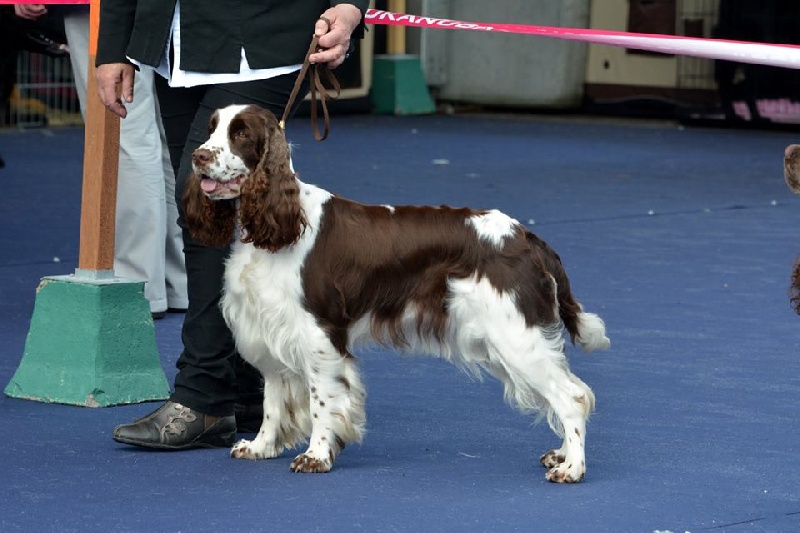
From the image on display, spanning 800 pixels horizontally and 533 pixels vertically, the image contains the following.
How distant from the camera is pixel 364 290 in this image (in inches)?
164

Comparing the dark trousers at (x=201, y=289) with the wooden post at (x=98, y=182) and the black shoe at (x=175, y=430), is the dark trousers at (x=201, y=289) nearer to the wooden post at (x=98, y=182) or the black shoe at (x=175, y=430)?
the black shoe at (x=175, y=430)

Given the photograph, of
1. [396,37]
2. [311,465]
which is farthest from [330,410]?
[396,37]

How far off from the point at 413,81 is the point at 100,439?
14444 mm

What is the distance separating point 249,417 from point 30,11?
233 centimetres

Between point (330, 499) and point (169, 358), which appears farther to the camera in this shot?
point (169, 358)

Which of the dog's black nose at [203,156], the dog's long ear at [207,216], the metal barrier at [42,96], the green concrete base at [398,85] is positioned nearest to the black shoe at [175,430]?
the dog's long ear at [207,216]

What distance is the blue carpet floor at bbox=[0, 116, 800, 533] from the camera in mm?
3777

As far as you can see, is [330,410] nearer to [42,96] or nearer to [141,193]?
[141,193]

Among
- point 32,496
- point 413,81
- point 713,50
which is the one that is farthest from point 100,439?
point 413,81

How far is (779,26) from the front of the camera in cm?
1653

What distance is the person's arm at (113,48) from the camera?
4.46 meters

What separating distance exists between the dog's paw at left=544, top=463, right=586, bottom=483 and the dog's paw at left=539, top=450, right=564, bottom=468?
11 centimetres

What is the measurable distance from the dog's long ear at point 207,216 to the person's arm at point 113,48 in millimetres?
448

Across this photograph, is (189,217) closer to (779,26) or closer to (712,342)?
(712,342)
